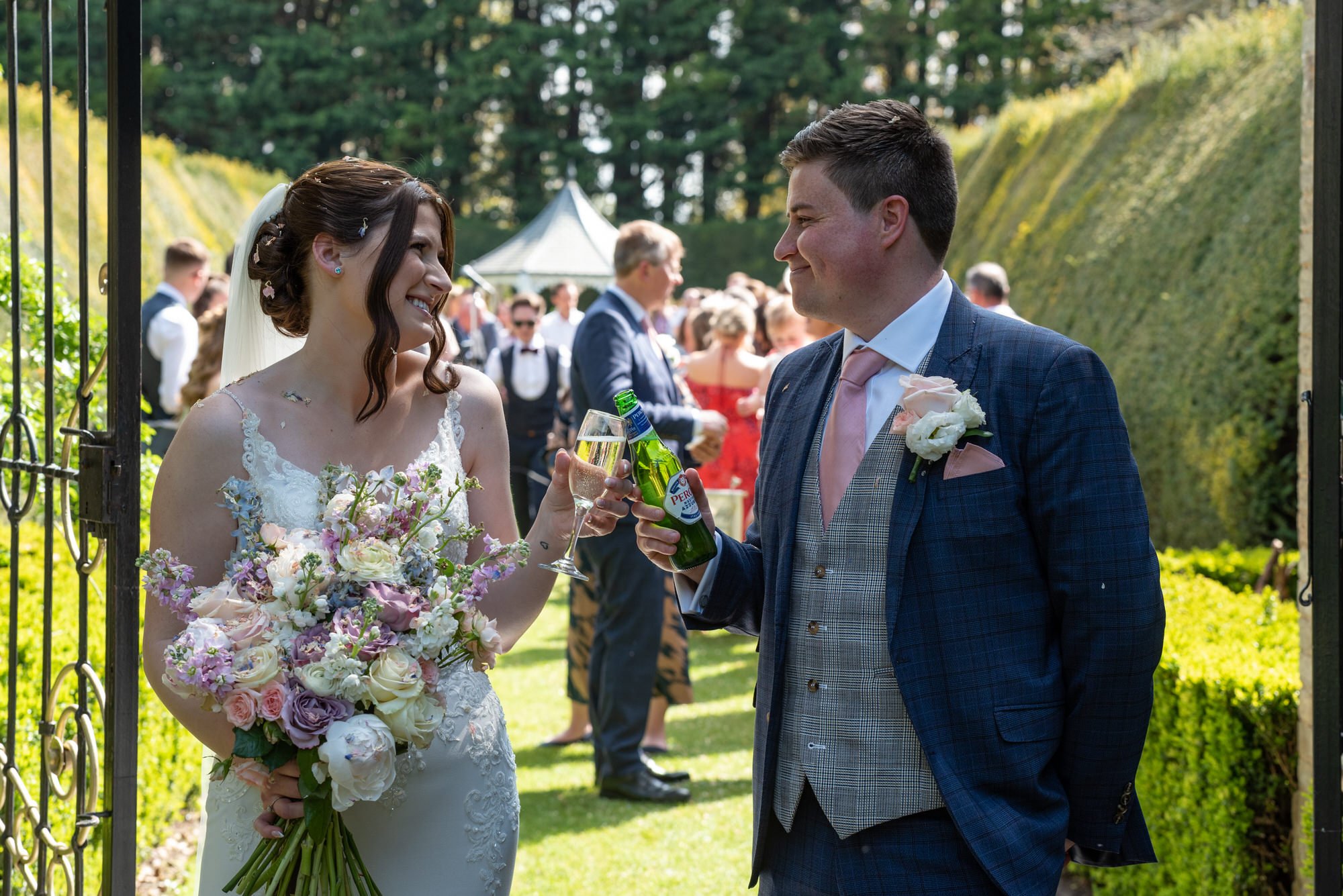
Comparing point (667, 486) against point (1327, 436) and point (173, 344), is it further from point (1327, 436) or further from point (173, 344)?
point (173, 344)

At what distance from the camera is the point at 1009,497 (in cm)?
236

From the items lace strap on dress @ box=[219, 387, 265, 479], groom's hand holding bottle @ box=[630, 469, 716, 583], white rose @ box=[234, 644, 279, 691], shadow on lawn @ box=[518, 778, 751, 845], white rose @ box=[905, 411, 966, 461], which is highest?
white rose @ box=[905, 411, 966, 461]

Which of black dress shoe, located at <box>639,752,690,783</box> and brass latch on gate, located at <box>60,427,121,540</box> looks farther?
black dress shoe, located at <box>639,752,690,783</box>

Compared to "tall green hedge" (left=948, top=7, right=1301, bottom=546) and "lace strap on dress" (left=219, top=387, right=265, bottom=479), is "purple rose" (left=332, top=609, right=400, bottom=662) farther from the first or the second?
"tall green hedge" (left=948, top=7, right=1301, bottom=546)

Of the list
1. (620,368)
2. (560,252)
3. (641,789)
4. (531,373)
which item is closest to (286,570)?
(620,368)

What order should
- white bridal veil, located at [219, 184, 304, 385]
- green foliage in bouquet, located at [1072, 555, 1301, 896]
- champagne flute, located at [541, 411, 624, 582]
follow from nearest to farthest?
champagne flute, located at [541, 411, 624, 582], white bridal veil, located at [219, 184, 304, 385], green foliage in bouquet, located at [1072, 555, 1301, 896]

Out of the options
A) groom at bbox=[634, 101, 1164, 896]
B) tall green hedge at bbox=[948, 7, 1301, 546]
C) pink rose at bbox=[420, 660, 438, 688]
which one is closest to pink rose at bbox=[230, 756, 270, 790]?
pink rose at bbox=[420, 660, 438, 688]

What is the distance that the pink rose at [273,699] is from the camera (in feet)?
7.07

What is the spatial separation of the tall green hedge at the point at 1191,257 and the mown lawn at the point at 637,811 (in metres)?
3.27

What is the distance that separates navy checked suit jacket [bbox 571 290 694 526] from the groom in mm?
3096

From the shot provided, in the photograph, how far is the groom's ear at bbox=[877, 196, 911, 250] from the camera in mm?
2533

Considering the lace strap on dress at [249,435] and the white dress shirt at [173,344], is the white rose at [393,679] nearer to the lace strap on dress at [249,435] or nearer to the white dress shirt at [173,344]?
the lace strap on dress at [249,435]

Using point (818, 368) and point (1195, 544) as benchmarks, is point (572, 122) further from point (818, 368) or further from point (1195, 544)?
point (818, 368)

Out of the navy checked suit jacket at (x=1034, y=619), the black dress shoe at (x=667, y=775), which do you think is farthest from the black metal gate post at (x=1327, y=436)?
the black dress shoe at (x=667, y=775)
